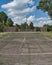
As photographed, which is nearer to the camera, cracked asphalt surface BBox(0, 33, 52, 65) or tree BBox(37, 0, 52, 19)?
cracked asphalt surface BBox(0, 33, 52, 65)

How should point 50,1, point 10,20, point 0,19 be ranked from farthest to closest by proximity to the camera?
point 0,19
point 10,20
point 50,1

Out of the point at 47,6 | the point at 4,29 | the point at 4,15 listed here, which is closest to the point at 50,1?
the point at 47,6

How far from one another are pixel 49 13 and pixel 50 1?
4939mm

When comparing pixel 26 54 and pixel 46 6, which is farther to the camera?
pixel 46 6

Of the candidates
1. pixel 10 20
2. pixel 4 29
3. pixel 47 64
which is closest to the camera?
pixel 47 64

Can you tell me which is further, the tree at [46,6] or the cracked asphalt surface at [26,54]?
the tree at [46,6]

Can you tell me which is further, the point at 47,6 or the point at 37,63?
the point at 47,6

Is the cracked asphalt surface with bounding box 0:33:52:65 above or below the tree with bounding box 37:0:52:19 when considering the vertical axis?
below

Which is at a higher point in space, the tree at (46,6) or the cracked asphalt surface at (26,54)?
the tree at (46,6)

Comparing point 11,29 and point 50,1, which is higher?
point 50,1

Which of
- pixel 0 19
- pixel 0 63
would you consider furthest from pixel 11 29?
pixel 0 63

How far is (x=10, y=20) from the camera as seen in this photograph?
149750mm

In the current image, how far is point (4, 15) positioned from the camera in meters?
164

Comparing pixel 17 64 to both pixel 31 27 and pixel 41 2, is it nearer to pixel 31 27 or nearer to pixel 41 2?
pixel 41 2
